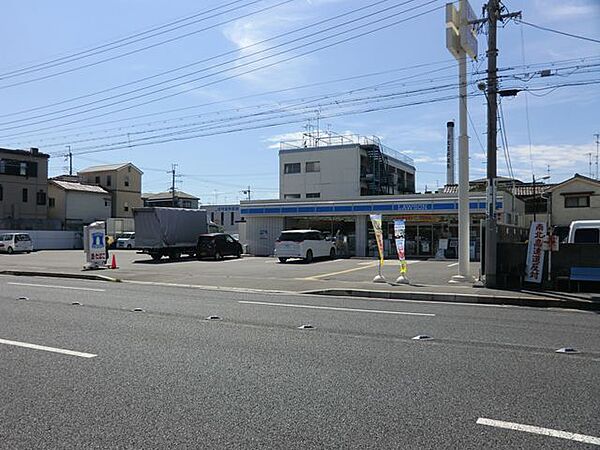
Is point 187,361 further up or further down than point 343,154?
further down

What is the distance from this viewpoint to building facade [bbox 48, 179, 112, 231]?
62.3 meters

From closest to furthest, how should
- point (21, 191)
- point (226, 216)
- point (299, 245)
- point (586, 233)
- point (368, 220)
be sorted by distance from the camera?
point (586, 233) → point (299, 245) → point (368, 220) → point (21, 191) → point (226, 216)

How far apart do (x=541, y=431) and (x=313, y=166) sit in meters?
56.8

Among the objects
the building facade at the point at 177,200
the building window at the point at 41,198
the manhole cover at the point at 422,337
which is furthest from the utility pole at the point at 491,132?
the building facade at the point at 177,200

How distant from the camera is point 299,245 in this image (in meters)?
28.9

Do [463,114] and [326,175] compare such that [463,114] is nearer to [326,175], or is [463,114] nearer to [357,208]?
[357,208]

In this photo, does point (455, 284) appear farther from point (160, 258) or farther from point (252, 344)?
point (160, 258)

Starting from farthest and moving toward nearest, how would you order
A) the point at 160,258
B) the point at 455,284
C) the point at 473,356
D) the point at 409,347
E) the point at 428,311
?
the point at 160,258
the point at 455,284
the point at 428,311
the point at 409,347
the point at 473,356

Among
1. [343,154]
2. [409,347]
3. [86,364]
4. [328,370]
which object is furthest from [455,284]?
[343,154]

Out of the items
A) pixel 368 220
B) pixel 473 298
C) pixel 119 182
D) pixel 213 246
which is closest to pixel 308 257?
pixel 213 246

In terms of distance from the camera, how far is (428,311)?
39.4 feet

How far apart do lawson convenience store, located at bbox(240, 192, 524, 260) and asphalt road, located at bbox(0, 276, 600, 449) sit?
21.5m

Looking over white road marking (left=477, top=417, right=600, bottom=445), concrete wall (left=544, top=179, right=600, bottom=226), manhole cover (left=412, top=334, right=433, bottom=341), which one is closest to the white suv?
manhole cover (left=412, top=334, right=433, bottom=341)

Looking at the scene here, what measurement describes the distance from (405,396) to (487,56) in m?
14.7
